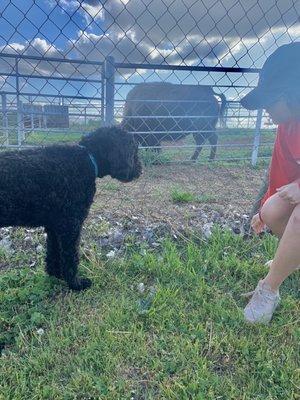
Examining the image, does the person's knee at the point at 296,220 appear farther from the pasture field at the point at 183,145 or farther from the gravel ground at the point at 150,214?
the pasture field at the point at 183,145

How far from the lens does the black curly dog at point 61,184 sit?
6.73ft

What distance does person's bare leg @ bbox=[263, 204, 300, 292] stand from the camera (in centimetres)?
201

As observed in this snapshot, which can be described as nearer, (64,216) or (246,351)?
(246,351)

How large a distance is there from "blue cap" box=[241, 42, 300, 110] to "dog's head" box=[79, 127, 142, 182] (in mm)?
847

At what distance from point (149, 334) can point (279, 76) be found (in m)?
1.58

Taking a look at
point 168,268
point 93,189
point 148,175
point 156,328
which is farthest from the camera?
point 148,175

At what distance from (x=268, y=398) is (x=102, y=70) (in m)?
2.94

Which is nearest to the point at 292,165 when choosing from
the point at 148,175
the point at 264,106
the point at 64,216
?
the point at 264,106

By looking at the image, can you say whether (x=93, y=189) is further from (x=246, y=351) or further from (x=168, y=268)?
(x=246, y=351)

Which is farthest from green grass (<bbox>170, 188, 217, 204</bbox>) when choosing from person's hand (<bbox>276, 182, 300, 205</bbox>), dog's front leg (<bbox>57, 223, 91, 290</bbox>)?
person's hand (<bbox>276, 182, 300, 205</bbox>)

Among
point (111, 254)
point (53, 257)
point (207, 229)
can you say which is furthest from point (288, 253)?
point (53, 257)

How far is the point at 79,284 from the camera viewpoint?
2414 mm

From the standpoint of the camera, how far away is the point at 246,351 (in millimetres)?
1893

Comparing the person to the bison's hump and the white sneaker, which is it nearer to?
the white sneaker
